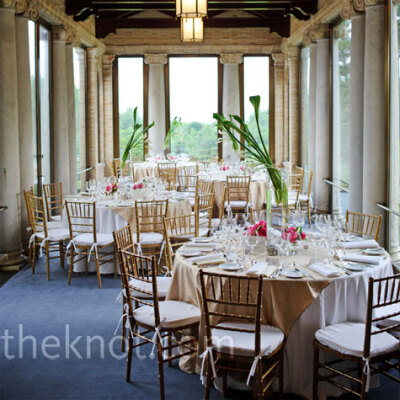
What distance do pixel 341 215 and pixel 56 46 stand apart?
5.95m

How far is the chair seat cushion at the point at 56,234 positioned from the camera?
278 inches

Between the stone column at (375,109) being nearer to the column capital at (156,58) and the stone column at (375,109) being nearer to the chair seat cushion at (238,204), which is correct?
the chair seat cushion at (238,204)

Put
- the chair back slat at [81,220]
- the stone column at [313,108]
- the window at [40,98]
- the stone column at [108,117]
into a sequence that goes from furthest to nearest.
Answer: the stone column at [108,117] < the stone column at [313,108] < the window at [40,98] < the chair back slat at [81,220]

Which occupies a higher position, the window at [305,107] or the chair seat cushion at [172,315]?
the window at [305,107]

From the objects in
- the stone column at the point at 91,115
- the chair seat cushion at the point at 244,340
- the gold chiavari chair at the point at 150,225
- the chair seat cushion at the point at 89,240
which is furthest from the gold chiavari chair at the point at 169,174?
the chair seat cushion at the point at 244,340

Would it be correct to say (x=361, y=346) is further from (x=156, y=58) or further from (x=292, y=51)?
(x=156, y=58)

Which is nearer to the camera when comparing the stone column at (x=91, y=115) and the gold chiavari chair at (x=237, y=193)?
the gold chiavari chair at (x=237, y=193)

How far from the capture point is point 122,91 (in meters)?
14.5

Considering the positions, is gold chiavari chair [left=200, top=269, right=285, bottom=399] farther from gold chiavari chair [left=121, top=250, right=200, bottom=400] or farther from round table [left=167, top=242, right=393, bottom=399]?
gold chiavari chair [left=121, top=250, right=200, bottom=400]

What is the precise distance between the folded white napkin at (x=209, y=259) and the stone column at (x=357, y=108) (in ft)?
14.0

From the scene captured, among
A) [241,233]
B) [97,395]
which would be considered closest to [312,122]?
[241,233]

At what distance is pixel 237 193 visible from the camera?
10016 millimetres

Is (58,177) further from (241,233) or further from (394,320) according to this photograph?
(394,320)

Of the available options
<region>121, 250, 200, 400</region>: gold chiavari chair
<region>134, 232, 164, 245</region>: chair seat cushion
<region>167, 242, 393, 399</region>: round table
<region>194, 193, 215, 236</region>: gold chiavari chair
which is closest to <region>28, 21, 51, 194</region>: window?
<region>134, 232, 164, 245</region>: chair seat cushion
